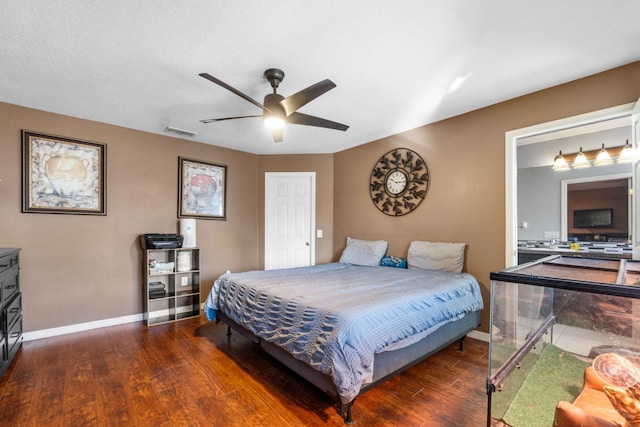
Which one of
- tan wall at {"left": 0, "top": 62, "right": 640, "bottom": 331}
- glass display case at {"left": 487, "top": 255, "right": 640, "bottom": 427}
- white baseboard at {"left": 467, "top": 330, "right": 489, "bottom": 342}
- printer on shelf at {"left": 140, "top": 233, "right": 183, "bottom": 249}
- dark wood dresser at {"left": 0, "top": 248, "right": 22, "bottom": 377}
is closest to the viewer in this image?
glass display case at {"left": 487, "top": 255, "right": 640, "bottom": 427}

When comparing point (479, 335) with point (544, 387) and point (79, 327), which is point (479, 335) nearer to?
point (544, 387)

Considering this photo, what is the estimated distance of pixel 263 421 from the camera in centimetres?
178

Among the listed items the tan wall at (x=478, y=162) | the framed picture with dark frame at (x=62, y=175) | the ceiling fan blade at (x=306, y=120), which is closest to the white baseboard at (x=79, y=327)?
the framed picture with dark frame at (x=62, y=175)

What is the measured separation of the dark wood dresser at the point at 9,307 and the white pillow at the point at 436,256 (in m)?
3.82

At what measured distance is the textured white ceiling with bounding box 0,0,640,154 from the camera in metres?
1.71

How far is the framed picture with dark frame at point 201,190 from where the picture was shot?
411 centimetres

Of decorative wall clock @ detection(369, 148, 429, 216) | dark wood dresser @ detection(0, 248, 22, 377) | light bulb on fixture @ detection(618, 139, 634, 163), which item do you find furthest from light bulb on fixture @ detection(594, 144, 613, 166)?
dark wood dresser @ detection(0, 248, 22, 377)

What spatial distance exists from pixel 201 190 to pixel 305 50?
9.42 ft

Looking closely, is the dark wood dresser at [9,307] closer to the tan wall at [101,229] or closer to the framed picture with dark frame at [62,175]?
the tan wall at [101,229]

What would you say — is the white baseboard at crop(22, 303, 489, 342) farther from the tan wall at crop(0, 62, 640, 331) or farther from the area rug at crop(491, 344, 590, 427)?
the area rug at crop(491, 344, 590, 427)

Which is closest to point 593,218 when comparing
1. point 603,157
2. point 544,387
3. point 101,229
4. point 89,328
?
point 603,157

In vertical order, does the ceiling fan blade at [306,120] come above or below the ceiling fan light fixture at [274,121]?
above

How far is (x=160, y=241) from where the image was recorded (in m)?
3.56

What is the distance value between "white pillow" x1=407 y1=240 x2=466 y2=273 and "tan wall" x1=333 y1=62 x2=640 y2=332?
14 cm
